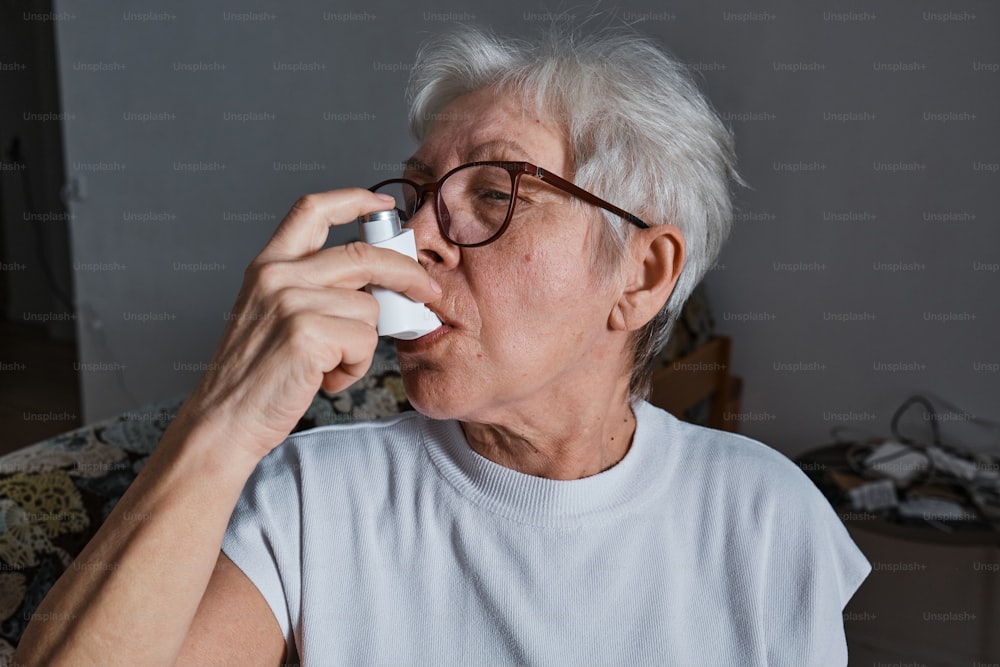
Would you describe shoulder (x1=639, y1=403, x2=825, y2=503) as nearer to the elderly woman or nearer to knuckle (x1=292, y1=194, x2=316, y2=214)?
the elderly woman

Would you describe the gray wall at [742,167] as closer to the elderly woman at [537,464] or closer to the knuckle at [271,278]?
the elderly woman at [537,464]

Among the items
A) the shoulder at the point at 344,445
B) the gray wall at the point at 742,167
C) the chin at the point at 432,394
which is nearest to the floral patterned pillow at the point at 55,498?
the shoulder at the point at 344,445

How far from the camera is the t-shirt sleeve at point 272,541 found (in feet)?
3.59

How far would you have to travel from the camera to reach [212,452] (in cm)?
88

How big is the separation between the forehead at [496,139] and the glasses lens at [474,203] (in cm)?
2

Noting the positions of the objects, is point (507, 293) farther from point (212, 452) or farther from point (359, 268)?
point (212, 452)

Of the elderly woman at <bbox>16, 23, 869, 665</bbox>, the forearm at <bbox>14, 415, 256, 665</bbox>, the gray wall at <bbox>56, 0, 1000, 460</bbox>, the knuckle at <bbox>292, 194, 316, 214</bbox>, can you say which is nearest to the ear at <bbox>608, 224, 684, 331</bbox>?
the elderly woman at <bbox>16, 23, 869, 665</bbox>

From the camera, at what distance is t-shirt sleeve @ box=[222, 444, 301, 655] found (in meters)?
1.09

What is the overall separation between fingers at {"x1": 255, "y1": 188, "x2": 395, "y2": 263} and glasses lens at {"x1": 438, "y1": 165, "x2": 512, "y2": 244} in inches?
6.6

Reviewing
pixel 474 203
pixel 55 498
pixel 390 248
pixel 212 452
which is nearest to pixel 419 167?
pixel 474 203

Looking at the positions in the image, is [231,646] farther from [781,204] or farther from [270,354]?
[781,204]

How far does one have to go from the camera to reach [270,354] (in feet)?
2.84

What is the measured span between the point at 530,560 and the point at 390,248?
19.0 inches

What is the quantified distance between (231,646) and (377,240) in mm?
532
